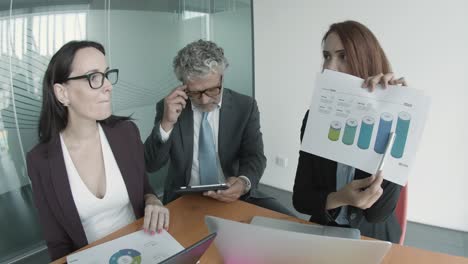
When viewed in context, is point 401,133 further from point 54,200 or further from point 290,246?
point 54,200

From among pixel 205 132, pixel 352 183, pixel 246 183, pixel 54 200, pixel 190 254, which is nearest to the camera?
pixel 190 254

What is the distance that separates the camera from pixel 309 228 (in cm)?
125

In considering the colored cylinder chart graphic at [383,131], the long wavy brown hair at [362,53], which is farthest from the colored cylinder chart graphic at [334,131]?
the long wavy brown hair at [362,53]

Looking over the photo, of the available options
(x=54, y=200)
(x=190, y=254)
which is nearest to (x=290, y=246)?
(x=190, y=254)

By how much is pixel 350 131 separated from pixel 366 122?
0.05 metres

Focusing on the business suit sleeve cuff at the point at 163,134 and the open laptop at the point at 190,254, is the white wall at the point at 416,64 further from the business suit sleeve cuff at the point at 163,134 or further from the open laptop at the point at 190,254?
the open laptop at the point at 190,254

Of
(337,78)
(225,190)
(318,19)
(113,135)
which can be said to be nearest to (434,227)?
(318,19)

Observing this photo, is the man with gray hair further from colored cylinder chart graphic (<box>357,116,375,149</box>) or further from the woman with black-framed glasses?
colored cylinder chart graphic (<box>357,116,375,149</box>)

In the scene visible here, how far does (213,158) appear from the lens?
1.85 metres

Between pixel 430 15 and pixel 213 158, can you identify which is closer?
pixel 213 158

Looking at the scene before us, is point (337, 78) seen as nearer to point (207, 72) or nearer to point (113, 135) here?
point (207, 72)

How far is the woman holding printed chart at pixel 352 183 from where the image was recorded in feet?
3.52

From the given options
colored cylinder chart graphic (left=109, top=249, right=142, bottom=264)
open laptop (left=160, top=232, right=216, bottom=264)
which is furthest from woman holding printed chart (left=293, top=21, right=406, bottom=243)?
colored cylinder chart graphic (left=109, top=249, right=142, bottom=264)

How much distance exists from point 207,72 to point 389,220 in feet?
3.53
